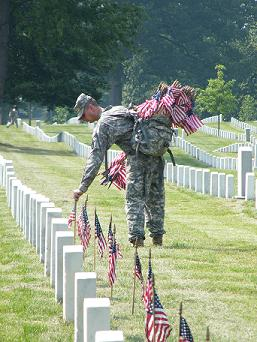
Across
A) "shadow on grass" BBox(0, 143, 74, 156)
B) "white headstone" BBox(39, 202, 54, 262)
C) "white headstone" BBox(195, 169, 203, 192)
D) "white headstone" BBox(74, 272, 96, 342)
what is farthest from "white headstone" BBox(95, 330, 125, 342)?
"shadow on grass" BBox(0, 143, 74, 156)

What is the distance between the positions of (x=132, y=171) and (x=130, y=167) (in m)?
0.06

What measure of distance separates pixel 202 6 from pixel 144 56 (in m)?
8.90

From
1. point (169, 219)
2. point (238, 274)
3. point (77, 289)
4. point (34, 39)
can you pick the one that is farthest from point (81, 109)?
point (34, 39)

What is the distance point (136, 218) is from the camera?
14.2m

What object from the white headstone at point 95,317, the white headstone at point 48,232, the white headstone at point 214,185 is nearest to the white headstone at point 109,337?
the white headstone at point 95,317

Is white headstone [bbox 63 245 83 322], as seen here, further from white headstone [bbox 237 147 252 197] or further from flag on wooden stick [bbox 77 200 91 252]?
white headstone [bbox 237 147 252 197]

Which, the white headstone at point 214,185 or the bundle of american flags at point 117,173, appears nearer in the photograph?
the bundle of american flags at point 117,173

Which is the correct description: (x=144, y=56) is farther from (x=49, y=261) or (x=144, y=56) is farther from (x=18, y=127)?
(x=49, y=261)

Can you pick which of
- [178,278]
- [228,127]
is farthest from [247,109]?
[178,278]

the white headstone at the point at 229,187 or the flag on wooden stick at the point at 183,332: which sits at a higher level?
the flag on wooden stick at the point at 183,332

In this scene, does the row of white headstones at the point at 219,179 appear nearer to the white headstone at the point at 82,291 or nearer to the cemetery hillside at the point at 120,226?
the cemetery hillside at the point at 120,226

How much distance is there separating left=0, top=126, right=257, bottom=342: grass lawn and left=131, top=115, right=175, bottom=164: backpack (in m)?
1.23

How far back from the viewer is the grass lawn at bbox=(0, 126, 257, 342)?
976 cm

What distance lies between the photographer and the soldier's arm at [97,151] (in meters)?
13.8
